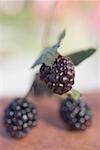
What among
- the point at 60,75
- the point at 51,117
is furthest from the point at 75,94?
the point at 51,117

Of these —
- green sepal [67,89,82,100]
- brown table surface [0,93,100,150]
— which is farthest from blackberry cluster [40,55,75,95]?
brown table surface [0,93,100,150]

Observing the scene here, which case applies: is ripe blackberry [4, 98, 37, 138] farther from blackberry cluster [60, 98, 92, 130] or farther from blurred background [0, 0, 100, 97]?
blurred background [0, 0, 100, 97]

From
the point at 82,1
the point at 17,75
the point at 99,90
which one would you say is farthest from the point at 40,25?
the point at 99,90

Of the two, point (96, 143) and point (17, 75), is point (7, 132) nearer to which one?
point (96, 143)

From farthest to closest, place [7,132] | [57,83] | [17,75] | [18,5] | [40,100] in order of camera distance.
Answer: [18,5], [17,75], [40,100], [7,132], [57,83]

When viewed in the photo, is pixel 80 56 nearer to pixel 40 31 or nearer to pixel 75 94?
pixel 75 94

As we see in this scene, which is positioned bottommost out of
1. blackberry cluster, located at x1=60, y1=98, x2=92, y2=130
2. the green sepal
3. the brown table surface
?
the brown table surface
